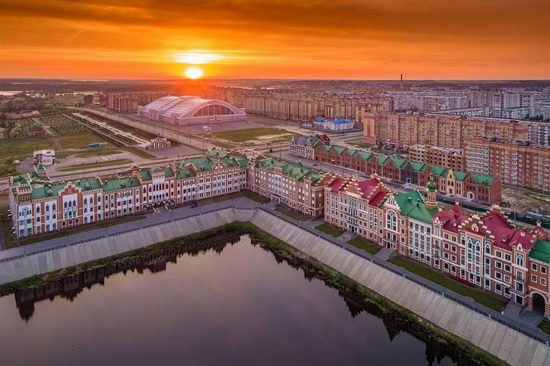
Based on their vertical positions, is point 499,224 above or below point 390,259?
above

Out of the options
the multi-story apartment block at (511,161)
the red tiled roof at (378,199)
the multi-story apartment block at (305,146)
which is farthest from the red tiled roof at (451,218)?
the multi-story apartment block at (305,146)

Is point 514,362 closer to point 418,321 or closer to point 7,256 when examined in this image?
point 418,321

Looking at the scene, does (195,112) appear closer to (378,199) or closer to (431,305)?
(378,199)

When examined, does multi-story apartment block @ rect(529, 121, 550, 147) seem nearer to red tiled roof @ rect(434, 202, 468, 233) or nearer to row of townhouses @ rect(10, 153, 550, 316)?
row of townhouses @ rect(10, 153, 550, 316)

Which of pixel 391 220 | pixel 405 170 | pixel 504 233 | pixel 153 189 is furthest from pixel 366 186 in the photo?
pixel 153 189

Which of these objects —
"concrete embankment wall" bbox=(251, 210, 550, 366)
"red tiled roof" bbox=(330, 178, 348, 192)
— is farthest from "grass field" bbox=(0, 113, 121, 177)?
"concrete embankment wall" bbox=(251, 210, 550, 366)

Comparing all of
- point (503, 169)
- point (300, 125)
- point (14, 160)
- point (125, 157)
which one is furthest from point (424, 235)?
point (300, 125)

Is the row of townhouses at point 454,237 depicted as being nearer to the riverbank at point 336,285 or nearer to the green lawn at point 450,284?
the green lawn at point 450,284
